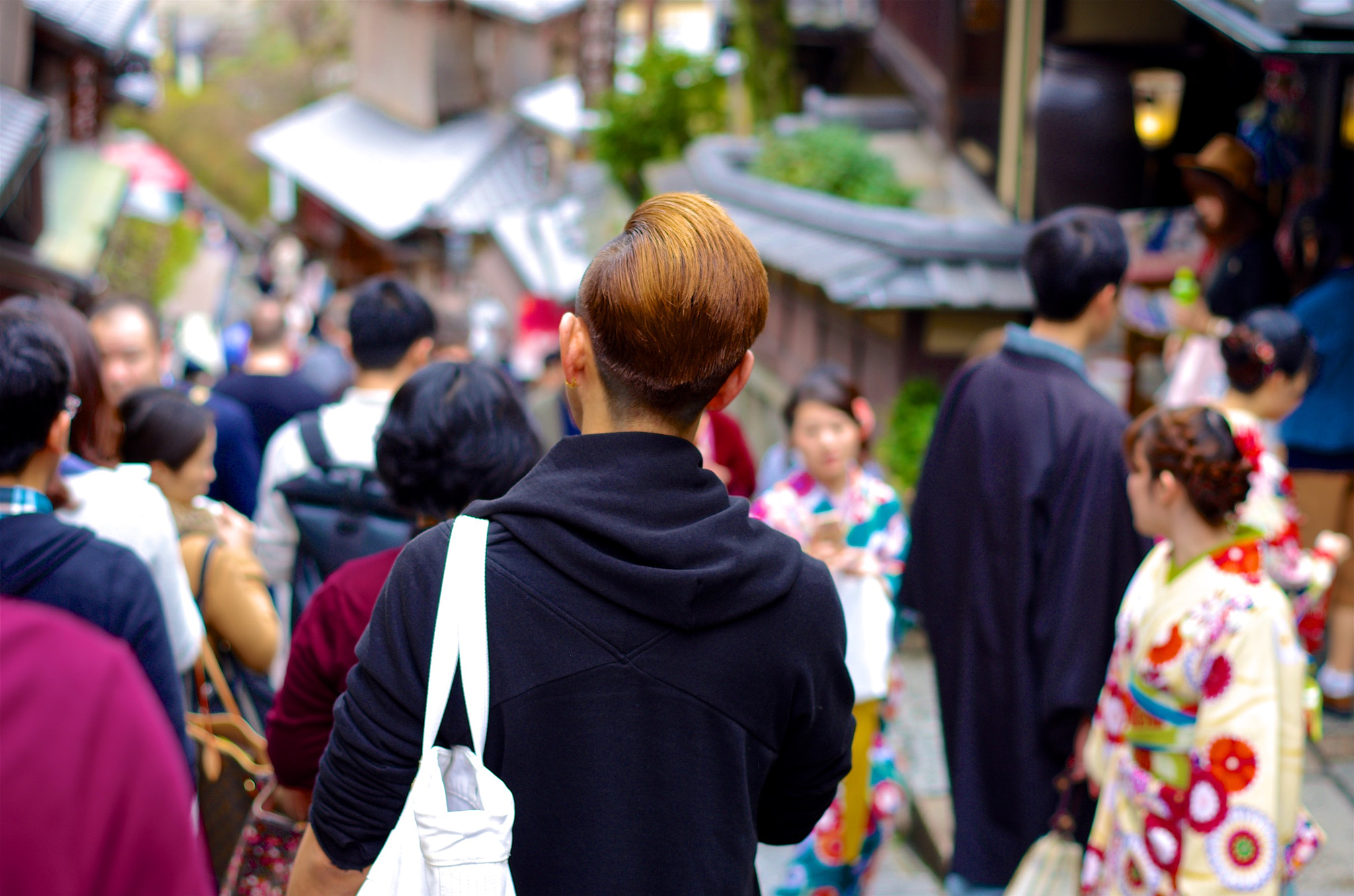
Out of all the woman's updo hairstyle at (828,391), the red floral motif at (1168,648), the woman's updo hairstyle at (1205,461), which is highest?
the woman's updo hairstyle at (1205,461)

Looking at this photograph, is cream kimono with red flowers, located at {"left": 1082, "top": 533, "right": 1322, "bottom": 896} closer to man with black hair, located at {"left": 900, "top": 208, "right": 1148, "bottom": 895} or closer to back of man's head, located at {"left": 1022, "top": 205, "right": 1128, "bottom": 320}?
man with black hair, located at {"left": 900, "top": 208, "right": 1148, "bottom": 895}

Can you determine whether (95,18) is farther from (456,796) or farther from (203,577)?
(456,796)

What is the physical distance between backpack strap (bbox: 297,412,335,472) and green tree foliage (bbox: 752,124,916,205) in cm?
577

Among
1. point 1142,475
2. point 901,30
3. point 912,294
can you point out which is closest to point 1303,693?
point 1142,475

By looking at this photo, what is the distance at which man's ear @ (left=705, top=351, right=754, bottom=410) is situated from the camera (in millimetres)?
1709

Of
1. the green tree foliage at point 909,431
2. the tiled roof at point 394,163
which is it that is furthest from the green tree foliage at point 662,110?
the green tree foliage at point 909,431

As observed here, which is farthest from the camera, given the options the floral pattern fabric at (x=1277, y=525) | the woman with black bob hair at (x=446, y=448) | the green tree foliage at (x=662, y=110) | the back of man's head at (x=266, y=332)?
the green tree foliage at (x=662, y=110)

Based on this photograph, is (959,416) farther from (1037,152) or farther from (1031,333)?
(1037,152)

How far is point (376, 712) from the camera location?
5.23 feet

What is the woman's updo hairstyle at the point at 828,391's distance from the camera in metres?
4.00

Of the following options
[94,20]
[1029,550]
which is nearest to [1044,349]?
[1029,550]

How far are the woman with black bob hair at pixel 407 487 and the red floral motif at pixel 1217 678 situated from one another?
165 cm

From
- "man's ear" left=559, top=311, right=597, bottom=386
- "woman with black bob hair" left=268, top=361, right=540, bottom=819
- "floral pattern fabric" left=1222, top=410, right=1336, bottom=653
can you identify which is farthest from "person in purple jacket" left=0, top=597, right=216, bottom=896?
"floral pattern fabric" left=1222, top=410, right=1336, bottom=653

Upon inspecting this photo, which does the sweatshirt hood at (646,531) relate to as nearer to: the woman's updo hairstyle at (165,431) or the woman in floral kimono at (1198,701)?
the woman in floral kimono at (1198,701)
